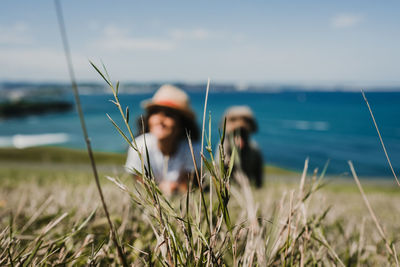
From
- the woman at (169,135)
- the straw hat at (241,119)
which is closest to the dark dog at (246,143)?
the straw hat at (241,119)

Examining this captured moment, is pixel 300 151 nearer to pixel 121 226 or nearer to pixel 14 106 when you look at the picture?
pixel 121 226

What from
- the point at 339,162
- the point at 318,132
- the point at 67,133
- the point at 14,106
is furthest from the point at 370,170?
the point at 14,106

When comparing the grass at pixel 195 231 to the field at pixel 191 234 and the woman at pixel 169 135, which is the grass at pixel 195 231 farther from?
the woman at pixel 169 135

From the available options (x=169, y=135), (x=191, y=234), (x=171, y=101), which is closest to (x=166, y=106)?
(x=171, y=101)

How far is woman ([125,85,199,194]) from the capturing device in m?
3.19

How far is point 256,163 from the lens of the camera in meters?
6.82

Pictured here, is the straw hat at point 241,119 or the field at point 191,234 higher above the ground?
the field at point 191,234

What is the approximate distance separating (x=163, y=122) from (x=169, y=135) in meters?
0.18

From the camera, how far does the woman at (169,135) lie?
3188 millimetres

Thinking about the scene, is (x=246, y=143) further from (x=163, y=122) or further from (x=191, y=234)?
(x=191, y=234)

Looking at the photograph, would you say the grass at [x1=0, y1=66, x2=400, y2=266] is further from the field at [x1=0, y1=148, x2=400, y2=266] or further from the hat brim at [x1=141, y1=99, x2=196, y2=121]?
the hat brim at [x1=141, y1=99, x2=196, y2=121]

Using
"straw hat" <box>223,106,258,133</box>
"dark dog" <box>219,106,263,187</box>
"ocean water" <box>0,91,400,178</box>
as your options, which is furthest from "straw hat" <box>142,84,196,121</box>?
"ocean water" <box>0,91,400,178</box>

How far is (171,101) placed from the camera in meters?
3.22

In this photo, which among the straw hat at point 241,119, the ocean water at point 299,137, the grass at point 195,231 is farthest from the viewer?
the ocean water at point 299,137
